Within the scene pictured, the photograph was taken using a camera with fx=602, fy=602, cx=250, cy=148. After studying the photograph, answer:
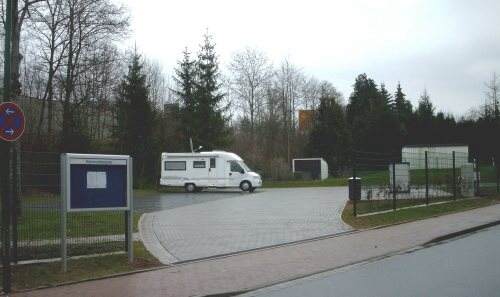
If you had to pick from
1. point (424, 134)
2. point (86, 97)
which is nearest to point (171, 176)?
point (86, 97)

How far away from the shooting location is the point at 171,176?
43.9 m

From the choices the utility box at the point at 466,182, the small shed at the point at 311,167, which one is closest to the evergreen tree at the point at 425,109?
the small shed at the point at 311,167

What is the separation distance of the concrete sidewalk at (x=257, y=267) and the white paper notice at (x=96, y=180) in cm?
202

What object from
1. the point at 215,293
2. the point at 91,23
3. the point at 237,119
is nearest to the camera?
the point at 215,293

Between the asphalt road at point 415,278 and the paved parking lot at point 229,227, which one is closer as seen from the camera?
the asphalt road at point 415,278

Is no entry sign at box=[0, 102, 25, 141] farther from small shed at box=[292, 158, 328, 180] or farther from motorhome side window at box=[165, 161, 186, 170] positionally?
small shed at box=[292, 158, 328, 180]

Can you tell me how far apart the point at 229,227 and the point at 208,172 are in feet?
80.8

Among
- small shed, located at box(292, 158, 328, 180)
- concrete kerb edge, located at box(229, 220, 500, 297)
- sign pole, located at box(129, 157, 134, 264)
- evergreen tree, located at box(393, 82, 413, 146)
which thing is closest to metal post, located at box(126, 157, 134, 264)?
sign pole, located at box(129, 157, 134, 264)

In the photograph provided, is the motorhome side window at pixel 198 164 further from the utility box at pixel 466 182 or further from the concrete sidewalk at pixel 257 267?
the concrete sidewalk at pixel 257 267

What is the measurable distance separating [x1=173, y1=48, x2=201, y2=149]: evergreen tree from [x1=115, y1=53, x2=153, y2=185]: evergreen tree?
6.90 m

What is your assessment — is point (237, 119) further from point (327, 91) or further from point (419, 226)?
point (419, 226)

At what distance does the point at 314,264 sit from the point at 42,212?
586 centimetres

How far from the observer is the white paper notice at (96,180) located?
11.5m

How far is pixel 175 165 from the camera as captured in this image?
4388 cm
